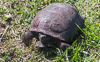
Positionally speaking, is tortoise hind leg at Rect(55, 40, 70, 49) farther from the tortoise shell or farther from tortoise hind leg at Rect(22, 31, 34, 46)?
tortoise hind leg at Rect(22, 31, 34, 46)

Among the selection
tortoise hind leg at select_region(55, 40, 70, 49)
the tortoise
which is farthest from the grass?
the tortoise

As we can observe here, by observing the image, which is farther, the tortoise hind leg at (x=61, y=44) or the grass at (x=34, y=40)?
the grass at (x=34, y=40)

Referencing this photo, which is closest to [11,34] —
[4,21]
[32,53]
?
[4,21]

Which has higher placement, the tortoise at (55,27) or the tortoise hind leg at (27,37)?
the tortoise at (55,27)

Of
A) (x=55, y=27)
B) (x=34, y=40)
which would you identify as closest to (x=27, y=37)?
(x=34, y=40)

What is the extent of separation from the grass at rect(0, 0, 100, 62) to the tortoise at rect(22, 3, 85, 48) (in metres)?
0.19

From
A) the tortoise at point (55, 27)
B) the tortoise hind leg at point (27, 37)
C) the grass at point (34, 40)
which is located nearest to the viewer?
the tortoise at point (55, 27)

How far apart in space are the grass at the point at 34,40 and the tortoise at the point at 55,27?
19 centimetres

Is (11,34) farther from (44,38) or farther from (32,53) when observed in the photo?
(44,38)

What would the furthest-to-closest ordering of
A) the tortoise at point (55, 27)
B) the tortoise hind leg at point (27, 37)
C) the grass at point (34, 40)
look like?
the tortoise hind leg at point (27, 37), the grass at point (34, 40), the tortoise at point (55, 27)

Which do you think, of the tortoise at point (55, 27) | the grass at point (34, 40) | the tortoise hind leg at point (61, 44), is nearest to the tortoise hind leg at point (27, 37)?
the tortoise at point (55, 27)

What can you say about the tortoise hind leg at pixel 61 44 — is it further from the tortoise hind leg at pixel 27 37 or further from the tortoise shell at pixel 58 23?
the tortoise hind leg at pixel 27 37

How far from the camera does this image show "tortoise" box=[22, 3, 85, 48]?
269 centimetres

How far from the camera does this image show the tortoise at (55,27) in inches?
106
